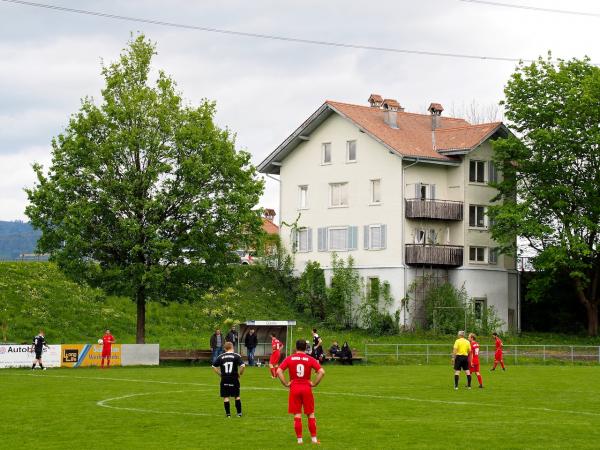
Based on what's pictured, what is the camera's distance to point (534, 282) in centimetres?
7081

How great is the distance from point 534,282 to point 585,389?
35.5 m

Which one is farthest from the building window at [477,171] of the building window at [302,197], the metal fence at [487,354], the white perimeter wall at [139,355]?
the white perimeter wall at [139,355]

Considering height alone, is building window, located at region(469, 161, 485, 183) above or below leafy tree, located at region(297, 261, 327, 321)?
above

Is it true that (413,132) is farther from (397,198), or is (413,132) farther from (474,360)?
(474,360)

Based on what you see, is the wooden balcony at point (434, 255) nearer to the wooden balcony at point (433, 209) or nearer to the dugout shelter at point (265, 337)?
the wooden balcony at point (433, 209)

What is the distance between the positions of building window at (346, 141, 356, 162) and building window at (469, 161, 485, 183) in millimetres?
7724

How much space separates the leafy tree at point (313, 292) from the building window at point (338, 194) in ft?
14.7

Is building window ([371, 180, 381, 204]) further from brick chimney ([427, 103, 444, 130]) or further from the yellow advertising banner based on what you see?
the yellow advertising banner

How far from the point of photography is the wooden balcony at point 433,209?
70938 mm

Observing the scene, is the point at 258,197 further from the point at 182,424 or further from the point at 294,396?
the point at 294,396

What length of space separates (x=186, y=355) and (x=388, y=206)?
23054 millimetres

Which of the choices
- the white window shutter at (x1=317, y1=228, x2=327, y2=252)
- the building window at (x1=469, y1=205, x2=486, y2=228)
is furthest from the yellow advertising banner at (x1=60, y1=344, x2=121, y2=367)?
the building window at (x1=469, y1=205, x2=486, y2=228)

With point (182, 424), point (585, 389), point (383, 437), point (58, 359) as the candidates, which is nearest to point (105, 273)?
point (58, 359)

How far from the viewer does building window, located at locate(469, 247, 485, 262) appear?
240 feet
